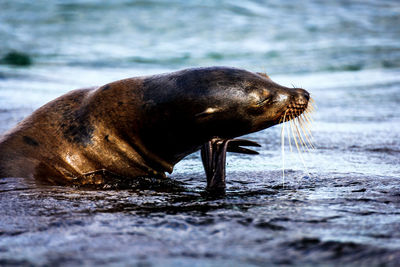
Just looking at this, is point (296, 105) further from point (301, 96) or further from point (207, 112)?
point (207, 112)

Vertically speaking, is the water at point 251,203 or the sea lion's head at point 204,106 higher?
the sea lion's head at point 204,106

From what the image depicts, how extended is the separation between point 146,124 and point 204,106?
473mm

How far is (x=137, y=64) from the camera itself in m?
17.3

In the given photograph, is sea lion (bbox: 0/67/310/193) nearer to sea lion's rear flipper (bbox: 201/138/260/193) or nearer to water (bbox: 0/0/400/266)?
sea lion's rear flipper (bbox: 201/138/260/193)

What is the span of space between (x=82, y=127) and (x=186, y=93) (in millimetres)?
820

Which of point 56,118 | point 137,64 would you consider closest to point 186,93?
point 56,118

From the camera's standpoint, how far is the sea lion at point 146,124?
13.1 feet

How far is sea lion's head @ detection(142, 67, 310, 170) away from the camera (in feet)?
13.1

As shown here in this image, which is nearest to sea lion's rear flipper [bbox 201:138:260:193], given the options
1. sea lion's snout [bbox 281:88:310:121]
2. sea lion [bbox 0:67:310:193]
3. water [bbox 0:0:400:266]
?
sea lion [bbox 0:67:310:193]

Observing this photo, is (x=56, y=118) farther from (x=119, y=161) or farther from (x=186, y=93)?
(x=186, y=93)

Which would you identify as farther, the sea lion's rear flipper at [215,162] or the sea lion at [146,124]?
the sea lion at [146,124]

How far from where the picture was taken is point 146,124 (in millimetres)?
4121

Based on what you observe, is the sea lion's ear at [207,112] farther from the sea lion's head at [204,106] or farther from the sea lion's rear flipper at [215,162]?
the sea lion's rear flipper at [215,162]

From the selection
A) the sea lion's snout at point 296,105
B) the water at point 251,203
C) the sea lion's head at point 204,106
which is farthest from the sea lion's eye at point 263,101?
the water at point 251,203
